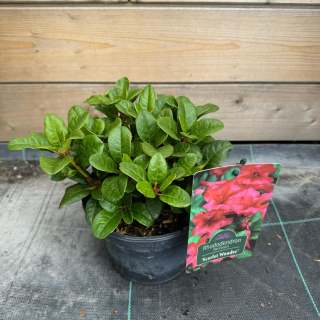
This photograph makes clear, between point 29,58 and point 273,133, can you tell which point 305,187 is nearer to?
point 273,133

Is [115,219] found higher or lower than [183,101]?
lower

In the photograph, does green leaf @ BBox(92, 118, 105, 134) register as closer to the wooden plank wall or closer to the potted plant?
the potted plant

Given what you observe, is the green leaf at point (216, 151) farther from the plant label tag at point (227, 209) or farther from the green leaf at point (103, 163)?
the green leaf at point (103, 163)

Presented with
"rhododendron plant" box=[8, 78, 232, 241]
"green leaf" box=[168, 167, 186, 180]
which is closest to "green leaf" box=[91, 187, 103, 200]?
"rhododendron plant" box=[8, 78, 232, 241]

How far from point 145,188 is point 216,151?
0.26 m

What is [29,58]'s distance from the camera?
1450mm

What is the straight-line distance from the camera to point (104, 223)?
32.6 inches

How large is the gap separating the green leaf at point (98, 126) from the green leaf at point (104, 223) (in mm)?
227

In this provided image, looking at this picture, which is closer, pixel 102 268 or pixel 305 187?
pixel 102 268

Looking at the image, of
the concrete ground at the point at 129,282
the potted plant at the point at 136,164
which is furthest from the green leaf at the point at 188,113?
the concrete ground at the point at 129,282

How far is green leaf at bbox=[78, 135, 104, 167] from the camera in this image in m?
0.78

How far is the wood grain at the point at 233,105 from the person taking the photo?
1.55 m

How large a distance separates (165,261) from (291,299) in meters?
0.45

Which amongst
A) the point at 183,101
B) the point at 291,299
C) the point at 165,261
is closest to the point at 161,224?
the point at 165,261
